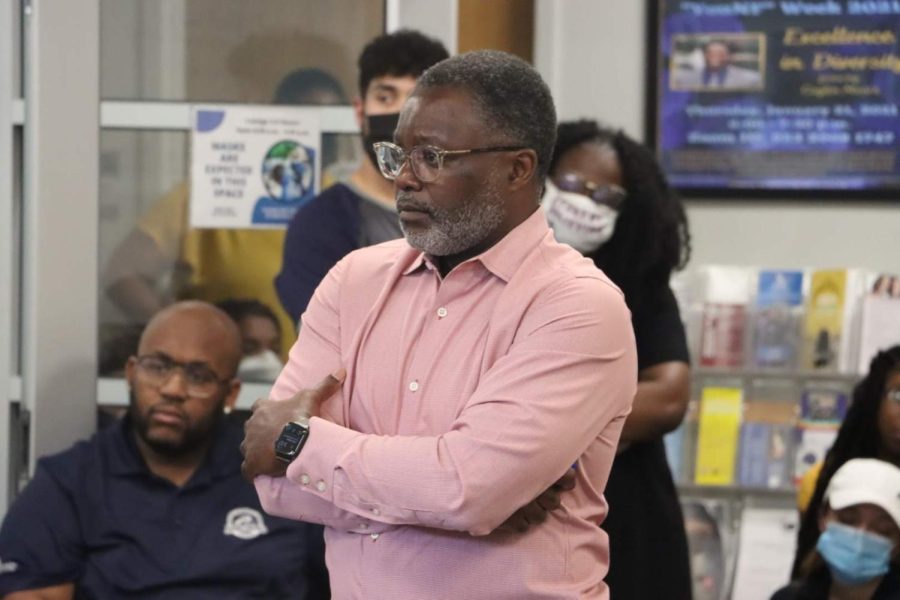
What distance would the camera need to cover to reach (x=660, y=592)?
8.44 feet

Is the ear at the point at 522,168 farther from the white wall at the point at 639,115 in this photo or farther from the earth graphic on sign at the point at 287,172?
the white wall at the point at 639,115

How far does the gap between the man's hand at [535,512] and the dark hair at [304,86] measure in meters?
1.72

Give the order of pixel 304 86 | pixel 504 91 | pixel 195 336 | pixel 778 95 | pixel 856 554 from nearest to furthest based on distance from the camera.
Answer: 1. pixel 504 91
2. pixel 195 336
3. pixel 856 554
4. pixel 304 86
5. pixel 778 95

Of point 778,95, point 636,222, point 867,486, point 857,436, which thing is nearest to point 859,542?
point 867,486

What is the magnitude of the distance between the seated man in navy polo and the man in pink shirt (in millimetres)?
1033

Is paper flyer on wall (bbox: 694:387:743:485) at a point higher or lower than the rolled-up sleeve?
lower

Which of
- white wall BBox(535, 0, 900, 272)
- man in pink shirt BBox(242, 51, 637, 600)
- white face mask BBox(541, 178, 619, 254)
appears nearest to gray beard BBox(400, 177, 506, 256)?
man in pink shirt BBox(242, 51, 637, 600)

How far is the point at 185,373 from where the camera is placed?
2.85 metres

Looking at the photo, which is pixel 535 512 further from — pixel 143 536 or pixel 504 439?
pixel 143 536

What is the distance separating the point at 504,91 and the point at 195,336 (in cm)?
142

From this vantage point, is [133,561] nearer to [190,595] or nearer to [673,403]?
[190,595]

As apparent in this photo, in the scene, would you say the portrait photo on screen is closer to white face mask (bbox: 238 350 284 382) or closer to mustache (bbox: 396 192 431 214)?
white face mask (bbox: 238 350 284 382)

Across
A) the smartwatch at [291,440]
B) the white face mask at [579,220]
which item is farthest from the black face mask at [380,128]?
the smartwatch at [291,440]

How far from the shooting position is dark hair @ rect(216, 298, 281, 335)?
3.13m
